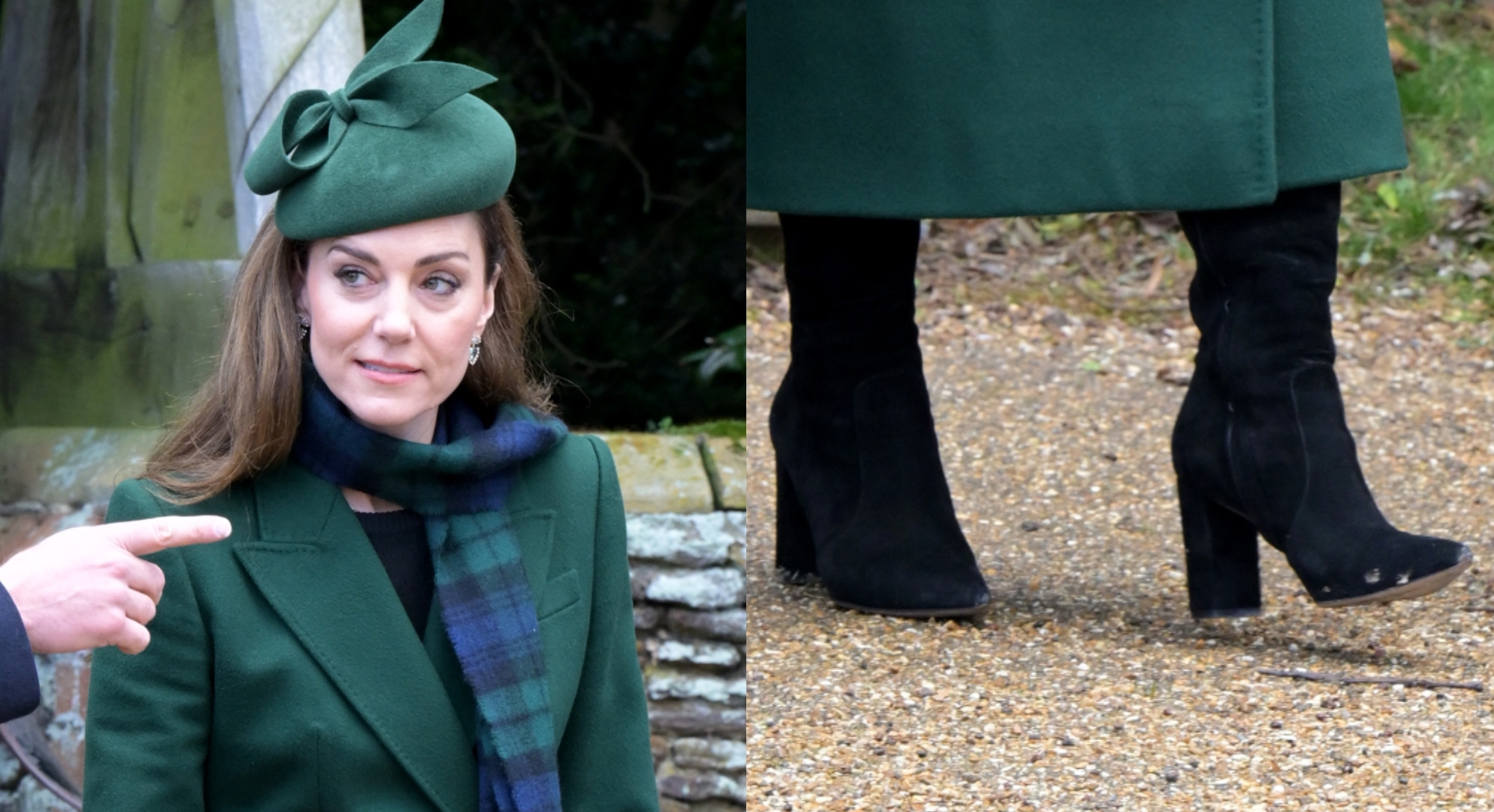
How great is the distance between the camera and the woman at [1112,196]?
2.46 metres

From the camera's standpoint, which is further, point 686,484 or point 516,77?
point 516,77

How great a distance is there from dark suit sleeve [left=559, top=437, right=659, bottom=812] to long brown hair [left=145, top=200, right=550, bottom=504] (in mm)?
246

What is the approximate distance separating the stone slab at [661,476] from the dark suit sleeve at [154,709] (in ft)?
5.52

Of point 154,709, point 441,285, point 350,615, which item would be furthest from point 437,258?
point 154,709

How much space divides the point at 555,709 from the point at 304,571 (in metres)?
0.24

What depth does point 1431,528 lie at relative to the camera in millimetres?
3477

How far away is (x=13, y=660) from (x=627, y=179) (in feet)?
8.73

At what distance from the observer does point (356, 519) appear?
1.45 metres

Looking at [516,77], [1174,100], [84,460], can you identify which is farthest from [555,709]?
[516,77]

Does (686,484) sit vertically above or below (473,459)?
below

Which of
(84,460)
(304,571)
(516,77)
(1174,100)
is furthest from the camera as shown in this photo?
(516,77)

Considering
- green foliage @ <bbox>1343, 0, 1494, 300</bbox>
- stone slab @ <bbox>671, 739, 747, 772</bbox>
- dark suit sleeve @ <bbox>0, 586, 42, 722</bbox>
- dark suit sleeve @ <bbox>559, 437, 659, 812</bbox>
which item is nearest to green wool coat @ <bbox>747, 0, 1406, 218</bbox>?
stone slab @ <bbox>671, 739, 747, 772</bbox>

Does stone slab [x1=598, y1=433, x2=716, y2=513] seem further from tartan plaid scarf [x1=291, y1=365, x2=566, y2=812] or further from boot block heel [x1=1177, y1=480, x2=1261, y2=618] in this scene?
tartan plaid scarf [x1=291, y1=365, x2=566, y2=812]

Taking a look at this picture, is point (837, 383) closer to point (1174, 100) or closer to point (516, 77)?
point (1174, 100)
